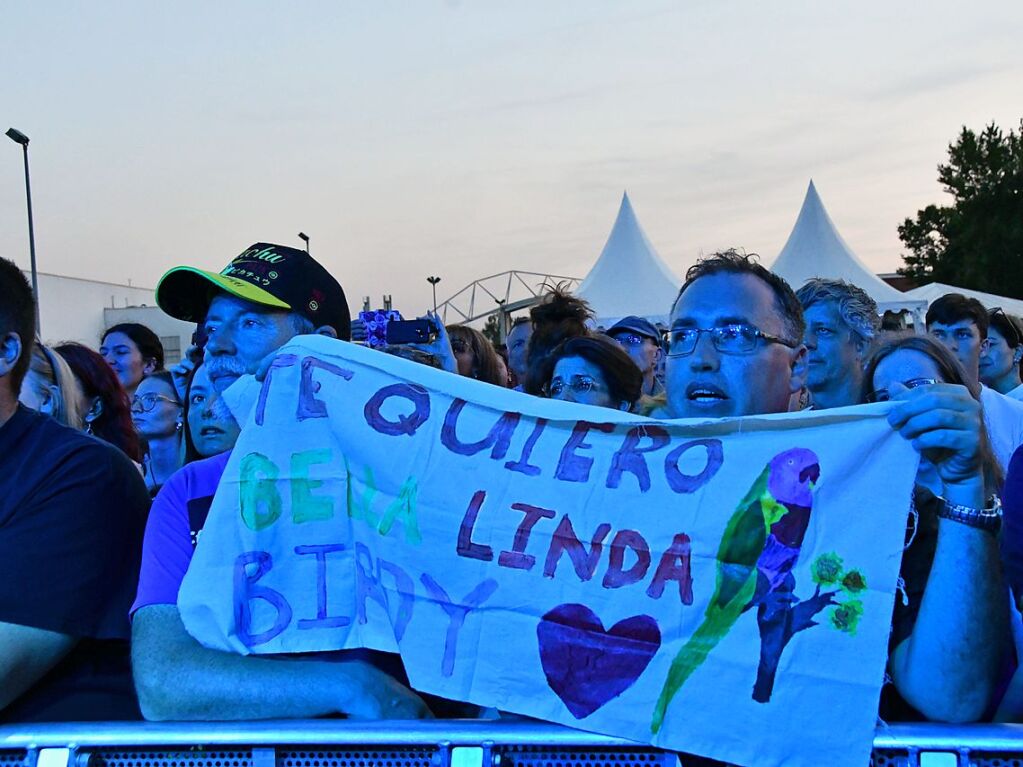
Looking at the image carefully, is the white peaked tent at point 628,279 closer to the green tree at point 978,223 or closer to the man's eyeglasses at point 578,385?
the man's eyeglasses at point 578,385

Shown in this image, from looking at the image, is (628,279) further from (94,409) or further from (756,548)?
(756,548)

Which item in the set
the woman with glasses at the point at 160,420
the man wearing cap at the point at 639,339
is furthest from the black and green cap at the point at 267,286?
the man wearing cap at the point at 639,339

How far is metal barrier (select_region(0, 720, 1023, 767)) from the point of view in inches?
68.4

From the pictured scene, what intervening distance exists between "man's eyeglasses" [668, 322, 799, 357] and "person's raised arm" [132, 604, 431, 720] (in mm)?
1033

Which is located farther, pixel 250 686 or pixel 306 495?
pixel 306 495

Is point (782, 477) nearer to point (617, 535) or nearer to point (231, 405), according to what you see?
point (617, 535)

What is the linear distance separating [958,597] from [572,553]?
71 cm

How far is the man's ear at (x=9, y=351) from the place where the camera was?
2.57 m

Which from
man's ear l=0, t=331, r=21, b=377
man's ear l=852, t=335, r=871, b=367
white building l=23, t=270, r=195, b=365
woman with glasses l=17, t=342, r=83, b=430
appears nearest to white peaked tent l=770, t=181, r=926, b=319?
man's ear l=852, t=335, r=871, b=367

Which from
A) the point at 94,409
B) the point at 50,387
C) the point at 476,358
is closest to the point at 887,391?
the point at 50,387

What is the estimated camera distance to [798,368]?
2621mm

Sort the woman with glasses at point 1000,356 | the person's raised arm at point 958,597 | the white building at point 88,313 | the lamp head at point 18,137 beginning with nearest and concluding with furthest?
the person's raised arm at point 958,597 → the woman with glasses at point 1000,356 → the lamp head at point 18,137 → the white building at point 88,313

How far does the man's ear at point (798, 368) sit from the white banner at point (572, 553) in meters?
0.60

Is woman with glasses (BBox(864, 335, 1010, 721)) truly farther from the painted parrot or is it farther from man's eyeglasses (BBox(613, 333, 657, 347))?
man's eyeglasses (BBox(613, 333, 657, 347))
